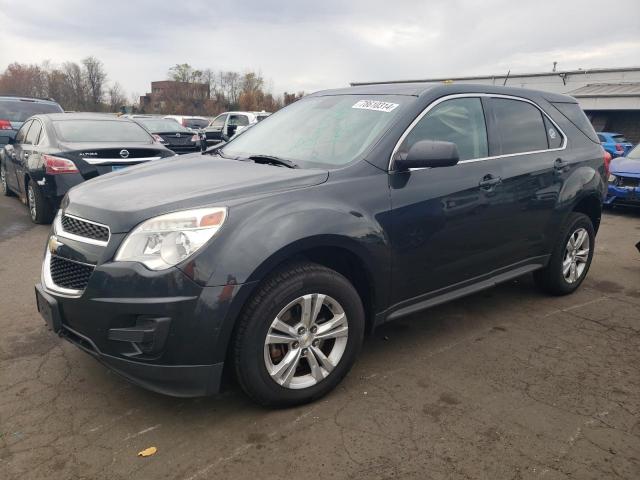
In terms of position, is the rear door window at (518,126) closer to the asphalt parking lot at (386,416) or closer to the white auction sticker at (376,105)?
the white auction sticker at (376,105)

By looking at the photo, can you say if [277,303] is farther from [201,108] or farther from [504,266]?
[201,108]

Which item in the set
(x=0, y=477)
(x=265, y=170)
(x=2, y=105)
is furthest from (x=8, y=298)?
(x=2, y=105)

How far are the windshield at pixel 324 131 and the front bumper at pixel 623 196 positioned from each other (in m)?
7.09

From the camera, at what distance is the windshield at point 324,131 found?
10.7ft

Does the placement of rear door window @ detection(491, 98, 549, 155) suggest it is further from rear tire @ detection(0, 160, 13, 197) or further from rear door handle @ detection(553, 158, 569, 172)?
rear tire @ detection(0, 160, 13, 197)

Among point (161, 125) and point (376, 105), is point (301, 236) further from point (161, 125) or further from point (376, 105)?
point (161, 125)

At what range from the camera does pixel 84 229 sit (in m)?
2.75

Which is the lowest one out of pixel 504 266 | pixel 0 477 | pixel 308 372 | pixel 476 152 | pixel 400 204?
pixel 0 477

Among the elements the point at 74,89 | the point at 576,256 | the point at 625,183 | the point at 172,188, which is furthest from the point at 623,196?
the point at 74,89

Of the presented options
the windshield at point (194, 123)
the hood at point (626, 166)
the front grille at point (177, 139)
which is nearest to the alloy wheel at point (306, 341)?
the hood at point (626, 166)

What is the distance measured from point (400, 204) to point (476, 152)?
939mm

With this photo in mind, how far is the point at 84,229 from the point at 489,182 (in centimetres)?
260

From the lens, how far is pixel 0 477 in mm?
2301

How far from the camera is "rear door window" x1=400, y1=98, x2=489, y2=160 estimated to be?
3.38 metres
